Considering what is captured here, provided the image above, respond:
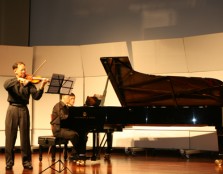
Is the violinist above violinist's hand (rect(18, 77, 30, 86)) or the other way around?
the other way around

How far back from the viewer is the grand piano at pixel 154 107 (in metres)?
5.65

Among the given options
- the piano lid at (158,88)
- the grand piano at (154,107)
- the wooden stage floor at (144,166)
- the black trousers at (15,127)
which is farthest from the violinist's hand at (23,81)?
the wooden stage floor at (144,166)

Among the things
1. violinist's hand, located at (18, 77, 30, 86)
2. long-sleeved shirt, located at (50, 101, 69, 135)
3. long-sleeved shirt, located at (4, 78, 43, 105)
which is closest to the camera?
violinist's hand, located at (18, 77, 30, 86)

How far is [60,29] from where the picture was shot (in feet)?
30.6

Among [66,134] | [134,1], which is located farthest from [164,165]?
[134,1]

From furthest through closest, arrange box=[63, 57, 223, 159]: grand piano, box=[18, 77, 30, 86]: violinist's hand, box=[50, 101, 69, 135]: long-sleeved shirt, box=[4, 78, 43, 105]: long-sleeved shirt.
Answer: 1. box=[50, 101, 69, 135]: long-sleeved shirt
2. box=[63, 57, 223, 159]: grand piano
3. box=[4, 78, 43, 105]: long-sleeved shirt
4. box=[18, 77, 30, 86]: violinist's hand

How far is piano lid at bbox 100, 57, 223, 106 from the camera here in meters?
5.53

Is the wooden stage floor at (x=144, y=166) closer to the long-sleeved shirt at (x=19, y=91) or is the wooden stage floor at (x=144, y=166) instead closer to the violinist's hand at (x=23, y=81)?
the long-sleeved shirt at (x=19, y=91)

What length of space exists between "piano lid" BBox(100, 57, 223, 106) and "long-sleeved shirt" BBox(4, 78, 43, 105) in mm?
1008

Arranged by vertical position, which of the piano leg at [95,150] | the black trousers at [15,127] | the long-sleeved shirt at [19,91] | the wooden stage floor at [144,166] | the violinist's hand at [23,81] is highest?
the violinist's hand at [23,81]

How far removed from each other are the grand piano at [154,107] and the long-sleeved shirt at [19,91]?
65cm

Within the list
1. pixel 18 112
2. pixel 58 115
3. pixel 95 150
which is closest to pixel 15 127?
pixel 18 112

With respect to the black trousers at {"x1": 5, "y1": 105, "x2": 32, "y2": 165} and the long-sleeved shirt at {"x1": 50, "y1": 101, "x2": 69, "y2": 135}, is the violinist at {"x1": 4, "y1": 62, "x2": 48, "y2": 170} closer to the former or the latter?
the black trousers at {"x1": 5, "y1": 105, "x2": 32, "y2": 165}

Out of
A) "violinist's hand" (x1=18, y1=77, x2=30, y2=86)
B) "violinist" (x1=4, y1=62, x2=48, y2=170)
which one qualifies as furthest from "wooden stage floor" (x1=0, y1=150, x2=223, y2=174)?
"violinist's hand" (x1=18, y1=77, x2=30, y2=86)
